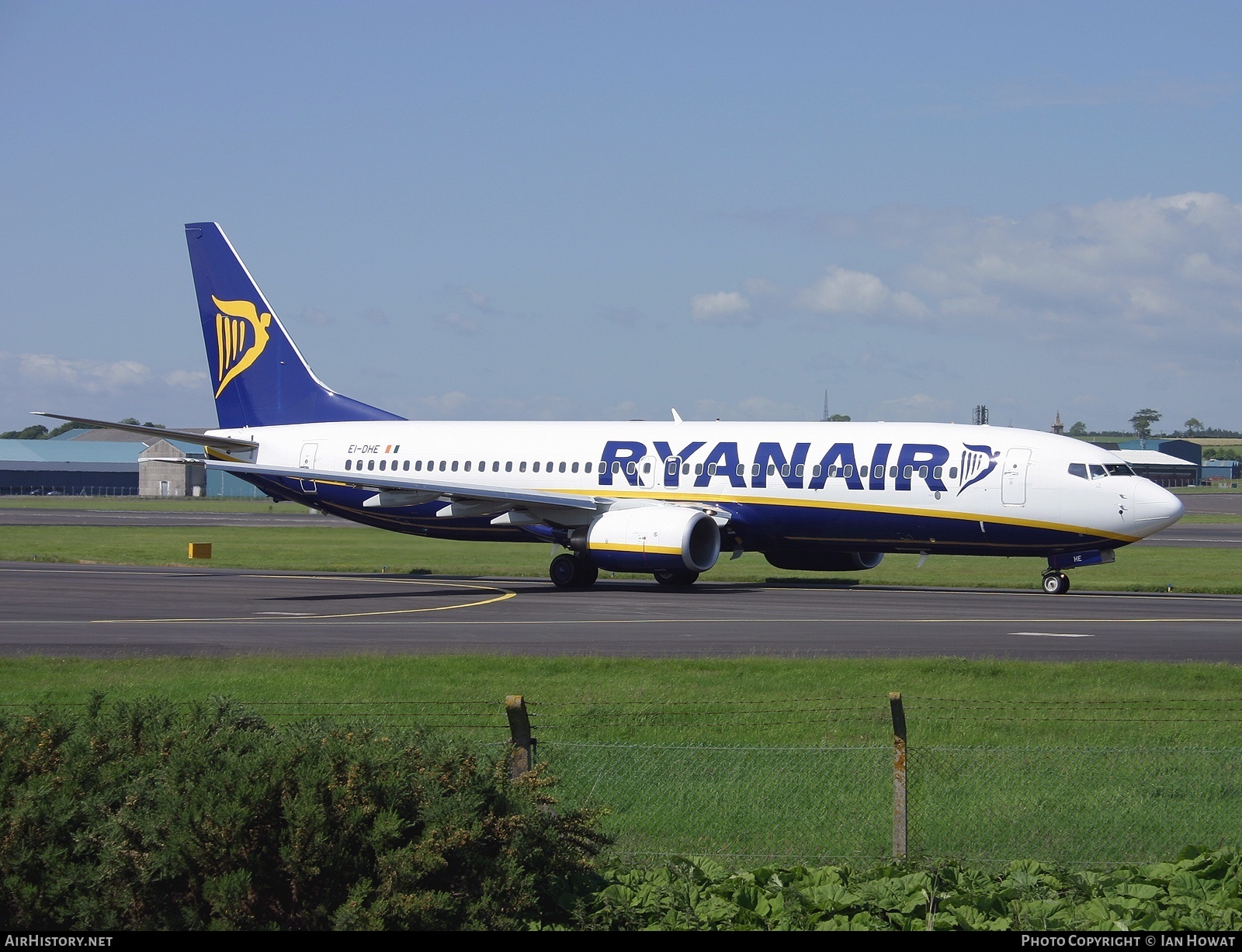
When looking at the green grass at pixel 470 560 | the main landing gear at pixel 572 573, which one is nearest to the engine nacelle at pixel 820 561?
the green grass at pixel 470 560

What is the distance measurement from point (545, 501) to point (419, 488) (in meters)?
3.45

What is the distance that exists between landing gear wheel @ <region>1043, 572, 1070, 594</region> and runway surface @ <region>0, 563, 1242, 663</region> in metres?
0.44

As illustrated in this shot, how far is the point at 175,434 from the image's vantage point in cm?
3934

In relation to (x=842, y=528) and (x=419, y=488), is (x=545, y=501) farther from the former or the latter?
(x=842, y=528)

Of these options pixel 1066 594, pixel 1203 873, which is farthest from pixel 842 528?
pixel 1203 873

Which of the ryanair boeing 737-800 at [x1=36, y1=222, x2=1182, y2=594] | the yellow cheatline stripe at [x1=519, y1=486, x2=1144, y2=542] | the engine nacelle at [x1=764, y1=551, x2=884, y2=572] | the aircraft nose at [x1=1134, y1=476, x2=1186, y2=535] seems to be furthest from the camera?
the engine nacelle at [x1=764, y1=551, x2=884, y2=572]

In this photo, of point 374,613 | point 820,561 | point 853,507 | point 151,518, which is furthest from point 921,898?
point 151,518

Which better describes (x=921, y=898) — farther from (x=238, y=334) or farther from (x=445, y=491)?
(x=238, y=334)

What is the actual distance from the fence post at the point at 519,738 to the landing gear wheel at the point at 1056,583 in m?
27.6

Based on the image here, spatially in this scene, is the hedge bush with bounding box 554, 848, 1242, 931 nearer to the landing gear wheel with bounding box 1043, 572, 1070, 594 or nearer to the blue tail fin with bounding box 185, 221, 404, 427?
the landing gear wheel with bounding box 1043, 572, 1070, 594

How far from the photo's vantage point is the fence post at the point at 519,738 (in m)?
9.69

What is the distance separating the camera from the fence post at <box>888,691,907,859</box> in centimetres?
986

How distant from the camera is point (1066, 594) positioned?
34656 millimetres

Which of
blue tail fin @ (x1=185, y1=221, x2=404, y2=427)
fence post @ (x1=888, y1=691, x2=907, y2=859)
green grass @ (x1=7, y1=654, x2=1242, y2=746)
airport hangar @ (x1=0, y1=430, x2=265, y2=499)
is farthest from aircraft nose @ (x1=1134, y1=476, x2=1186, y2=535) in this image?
airport hangar @ (x1=0, y1=430, x2=265, y2=499)
